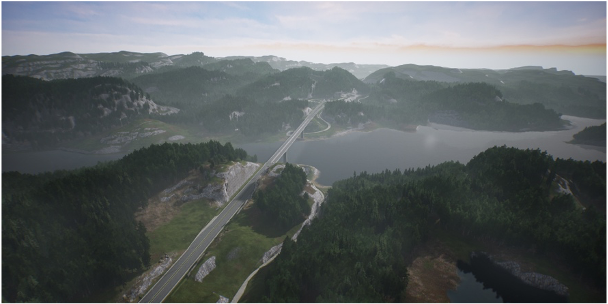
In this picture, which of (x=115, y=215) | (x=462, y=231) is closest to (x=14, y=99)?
(x=115, y=215)

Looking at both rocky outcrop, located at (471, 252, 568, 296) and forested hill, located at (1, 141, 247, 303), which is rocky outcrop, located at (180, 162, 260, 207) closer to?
forested hill, located at (1, 141, 247, 303)

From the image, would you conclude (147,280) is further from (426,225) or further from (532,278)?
(532,278)

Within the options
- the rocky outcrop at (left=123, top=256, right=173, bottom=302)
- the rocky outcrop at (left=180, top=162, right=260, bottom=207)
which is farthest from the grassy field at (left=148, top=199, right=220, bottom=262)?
the rocky outcrop at (left=123, top=256, right=173, bottom=302)

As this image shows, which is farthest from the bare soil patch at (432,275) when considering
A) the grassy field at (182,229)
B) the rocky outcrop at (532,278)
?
the grassy field at (182,229)

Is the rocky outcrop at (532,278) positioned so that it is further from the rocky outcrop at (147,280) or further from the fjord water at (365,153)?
the rocky outcrop at (147,280)

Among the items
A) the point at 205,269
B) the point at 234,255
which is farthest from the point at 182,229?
the point at 234,255

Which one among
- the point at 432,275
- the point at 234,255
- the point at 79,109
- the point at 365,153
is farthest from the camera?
the point at 79,109

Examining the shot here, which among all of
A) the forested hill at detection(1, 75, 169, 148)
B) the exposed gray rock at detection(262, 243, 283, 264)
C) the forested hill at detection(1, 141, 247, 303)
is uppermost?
the forested hill at detection(1, 75, 169, 148)
